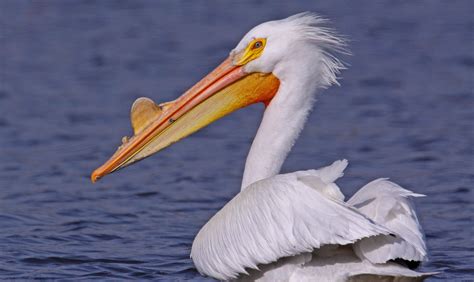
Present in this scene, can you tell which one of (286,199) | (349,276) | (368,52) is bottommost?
(349,276)

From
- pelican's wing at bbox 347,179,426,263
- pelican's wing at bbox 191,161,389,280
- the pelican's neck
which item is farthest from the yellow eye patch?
pelican's wing at bbox 347,179,426,263

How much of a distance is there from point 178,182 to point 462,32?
5.40 meters

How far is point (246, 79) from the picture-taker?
20.3ft

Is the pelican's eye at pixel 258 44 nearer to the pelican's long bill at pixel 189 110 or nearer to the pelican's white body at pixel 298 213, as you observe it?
the pelican's white body at pixel 298 213

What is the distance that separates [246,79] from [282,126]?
35 cm

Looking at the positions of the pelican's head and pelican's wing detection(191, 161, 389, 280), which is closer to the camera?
pelican's wing detection(191, 161, 389, 280)

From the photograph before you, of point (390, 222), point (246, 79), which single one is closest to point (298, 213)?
point (390, 222)

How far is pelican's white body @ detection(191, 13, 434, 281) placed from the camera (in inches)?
200

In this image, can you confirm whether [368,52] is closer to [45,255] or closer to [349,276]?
[45,255]

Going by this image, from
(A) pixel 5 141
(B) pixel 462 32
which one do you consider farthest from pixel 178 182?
(B) pixel 462 32

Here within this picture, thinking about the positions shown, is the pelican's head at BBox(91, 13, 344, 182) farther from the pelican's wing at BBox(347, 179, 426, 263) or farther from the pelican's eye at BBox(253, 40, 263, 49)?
the pelican's wing at BBox(347, 179, 426, 263)

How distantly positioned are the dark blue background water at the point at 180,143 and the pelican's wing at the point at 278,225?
1.26 metres

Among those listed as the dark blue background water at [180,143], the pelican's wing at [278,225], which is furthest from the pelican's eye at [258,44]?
the dark blue background water at [180,143]

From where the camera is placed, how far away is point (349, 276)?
5.20 meters
